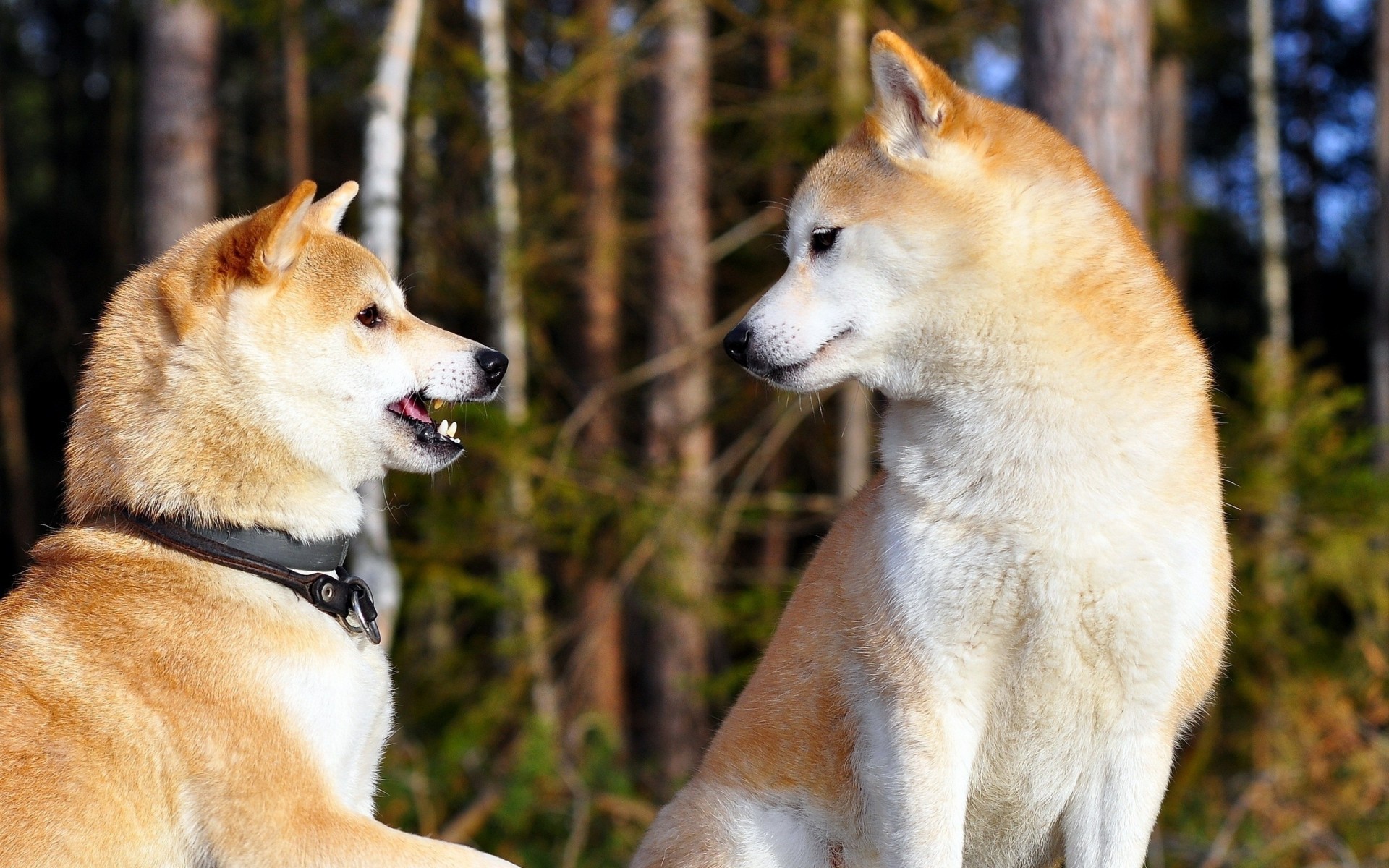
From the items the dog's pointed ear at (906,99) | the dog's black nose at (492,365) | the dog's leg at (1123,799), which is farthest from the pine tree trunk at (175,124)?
the dog's leg at (1123,799)

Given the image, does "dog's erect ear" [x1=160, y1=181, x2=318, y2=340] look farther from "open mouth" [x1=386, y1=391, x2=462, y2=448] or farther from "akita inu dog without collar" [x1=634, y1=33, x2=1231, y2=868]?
"akita inu dog without collar" [x1=634, y1=33, x2=1231, y2=868]

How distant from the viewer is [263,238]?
113 inches

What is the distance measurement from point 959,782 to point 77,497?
7.15 ft

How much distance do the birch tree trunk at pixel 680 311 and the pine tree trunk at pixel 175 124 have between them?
11.7ft

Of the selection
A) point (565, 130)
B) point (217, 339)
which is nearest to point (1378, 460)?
point (565, 130)

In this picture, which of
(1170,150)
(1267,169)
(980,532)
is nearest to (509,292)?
(980,532)

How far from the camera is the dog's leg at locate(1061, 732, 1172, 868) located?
264cm

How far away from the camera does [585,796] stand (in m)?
5.98

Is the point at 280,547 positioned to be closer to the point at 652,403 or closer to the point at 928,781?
the point at 928,781

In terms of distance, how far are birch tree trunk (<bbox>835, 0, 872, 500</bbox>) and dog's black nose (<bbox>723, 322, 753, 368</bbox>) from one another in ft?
15.1

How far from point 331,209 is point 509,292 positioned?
504 cm

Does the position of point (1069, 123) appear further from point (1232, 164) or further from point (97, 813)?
point (1232, 164)

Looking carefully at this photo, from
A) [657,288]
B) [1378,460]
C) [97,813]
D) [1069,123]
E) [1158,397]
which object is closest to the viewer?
[97,813]

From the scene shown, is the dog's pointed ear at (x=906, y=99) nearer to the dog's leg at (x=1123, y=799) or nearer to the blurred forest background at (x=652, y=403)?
the dog's leg at (x=1123, y=799)
